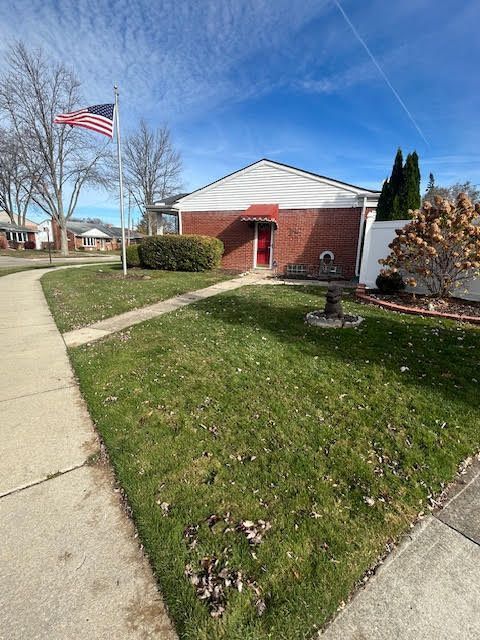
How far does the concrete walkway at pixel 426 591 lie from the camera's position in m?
1.36

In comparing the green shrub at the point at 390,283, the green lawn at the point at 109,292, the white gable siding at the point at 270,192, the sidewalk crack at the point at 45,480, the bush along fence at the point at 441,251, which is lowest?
the sidewalk crack at the point at 45,480

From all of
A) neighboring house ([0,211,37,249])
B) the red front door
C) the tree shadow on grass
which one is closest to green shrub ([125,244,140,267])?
the red front door

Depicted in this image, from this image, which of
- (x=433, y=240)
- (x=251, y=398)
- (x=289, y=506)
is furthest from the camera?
(x=433, y=240)

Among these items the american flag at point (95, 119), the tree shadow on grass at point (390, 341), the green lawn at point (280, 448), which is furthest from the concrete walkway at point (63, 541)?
the american flag at point (95, 119)

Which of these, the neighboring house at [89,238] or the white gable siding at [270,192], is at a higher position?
the white gable siding at [270,192]

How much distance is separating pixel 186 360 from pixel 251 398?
4.18 feet

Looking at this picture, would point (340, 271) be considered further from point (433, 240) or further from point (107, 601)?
point (107, 601)

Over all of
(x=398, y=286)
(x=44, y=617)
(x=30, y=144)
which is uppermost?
(x=30, y=144)

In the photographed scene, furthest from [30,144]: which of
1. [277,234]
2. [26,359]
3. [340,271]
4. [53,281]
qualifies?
[26,359]

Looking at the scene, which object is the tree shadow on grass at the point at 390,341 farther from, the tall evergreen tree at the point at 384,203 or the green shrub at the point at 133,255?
the green shrub at the point at 133,255

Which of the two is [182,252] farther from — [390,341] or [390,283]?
[390,341]

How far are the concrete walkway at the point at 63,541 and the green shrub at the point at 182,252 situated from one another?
411 inches

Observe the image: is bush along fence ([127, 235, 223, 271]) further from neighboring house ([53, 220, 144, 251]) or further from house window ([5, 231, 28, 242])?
house window ([5, 231, 28, 242])

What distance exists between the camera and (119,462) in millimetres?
2359
